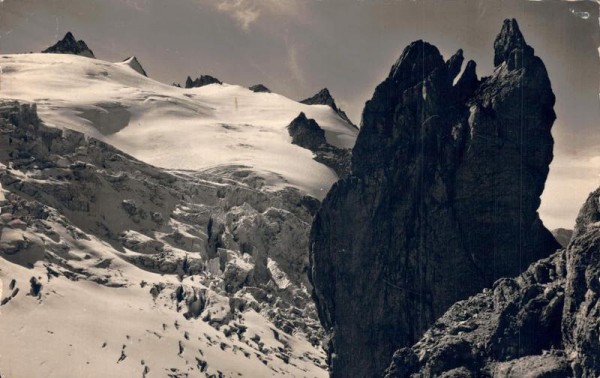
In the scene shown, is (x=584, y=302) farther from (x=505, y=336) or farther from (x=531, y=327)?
(x=505, y=336)

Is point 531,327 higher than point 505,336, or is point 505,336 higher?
point 531,327

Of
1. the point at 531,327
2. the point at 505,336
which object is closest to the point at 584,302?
the point at 531,327

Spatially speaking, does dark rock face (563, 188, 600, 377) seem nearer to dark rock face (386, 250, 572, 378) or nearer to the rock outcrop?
the rock outcrop

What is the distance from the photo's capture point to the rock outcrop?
15538 centimetres

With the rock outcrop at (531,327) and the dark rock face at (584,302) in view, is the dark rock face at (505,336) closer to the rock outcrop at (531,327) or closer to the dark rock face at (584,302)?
the rock outcrop at (531,327)

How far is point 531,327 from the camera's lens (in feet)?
545

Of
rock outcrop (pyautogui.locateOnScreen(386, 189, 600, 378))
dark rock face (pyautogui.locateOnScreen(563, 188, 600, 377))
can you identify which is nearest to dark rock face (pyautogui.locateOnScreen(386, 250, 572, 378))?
rock outcrop (pyautogui.locateOnScreen(386, 189, 600, 378))

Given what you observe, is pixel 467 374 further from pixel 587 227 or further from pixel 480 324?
pixel 587 227

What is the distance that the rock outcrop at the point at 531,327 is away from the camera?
510 feet

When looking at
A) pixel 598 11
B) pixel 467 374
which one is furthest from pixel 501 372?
pixel 598 11

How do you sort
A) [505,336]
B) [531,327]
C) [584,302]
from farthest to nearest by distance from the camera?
[505,336] < [531,327] < [584,302]

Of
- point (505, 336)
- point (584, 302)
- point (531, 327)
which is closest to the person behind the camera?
point (584, 302)

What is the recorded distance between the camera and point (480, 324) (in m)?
175

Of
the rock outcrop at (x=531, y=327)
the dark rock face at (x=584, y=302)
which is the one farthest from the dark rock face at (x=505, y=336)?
the dark rock face at (x=584, y=302)
